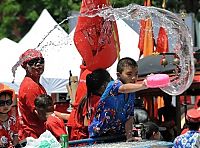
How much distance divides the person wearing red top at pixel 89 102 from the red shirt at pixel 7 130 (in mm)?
783

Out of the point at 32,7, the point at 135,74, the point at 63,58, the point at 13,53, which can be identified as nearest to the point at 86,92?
the point at 135,74

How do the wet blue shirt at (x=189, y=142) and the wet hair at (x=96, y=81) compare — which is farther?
the wet hair at (x=96, y=81)

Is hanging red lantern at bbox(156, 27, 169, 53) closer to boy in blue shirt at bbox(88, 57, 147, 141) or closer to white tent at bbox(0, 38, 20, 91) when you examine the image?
white tent at bbox(0, 38, 20, 91)

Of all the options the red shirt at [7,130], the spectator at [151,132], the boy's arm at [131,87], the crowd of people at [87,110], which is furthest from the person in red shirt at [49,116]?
the spectator at [151,132]

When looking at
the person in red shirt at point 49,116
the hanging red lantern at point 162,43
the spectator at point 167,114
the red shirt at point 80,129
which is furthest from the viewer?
the hanging red lantern at point 162,43

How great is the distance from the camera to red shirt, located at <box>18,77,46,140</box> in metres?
6.78

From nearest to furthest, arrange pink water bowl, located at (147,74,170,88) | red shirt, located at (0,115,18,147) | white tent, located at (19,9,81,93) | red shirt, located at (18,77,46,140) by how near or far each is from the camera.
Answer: pink water bowl, located at (147,74,170,88)
red shirt, located at (0,115,18,147)
red shirt, located at (18,77,46,140)
white tent, located at (19,9,81,93)

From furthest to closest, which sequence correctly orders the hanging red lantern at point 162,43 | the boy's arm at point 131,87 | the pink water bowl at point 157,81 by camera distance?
1. the hanging red lantern at point 162,43
2. the boy's arm at point 131,87
3. the pink water bowl at point 157,81

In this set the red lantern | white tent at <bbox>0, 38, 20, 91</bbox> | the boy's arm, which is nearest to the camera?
the boy's arm

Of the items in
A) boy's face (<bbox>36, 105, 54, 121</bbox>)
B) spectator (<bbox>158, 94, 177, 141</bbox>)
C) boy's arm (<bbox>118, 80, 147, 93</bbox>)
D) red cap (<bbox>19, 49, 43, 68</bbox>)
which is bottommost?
spectator (<bbox>158, 94, 177, 141</bbox>)

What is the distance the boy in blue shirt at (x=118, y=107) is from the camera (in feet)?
18.9

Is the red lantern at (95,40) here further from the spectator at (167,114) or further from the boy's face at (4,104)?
the spectator at (167,114)

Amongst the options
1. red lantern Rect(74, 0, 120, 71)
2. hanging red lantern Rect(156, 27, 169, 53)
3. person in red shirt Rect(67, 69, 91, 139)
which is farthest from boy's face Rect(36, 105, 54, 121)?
hanging red lantern Rect(156, 27, 169, 53)

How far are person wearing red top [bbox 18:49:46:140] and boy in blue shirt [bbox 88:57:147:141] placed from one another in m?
0.97
